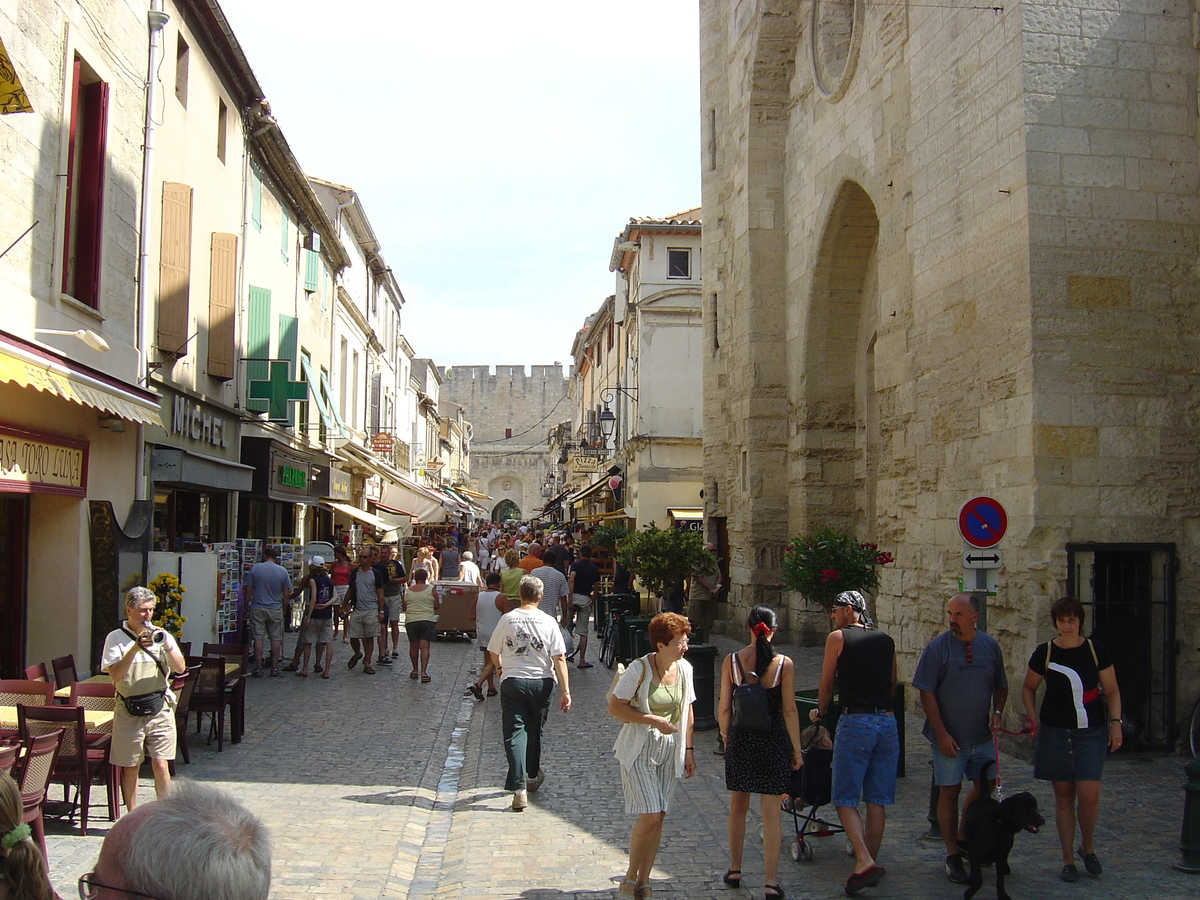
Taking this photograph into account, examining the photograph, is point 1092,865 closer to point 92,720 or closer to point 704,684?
point 704,684

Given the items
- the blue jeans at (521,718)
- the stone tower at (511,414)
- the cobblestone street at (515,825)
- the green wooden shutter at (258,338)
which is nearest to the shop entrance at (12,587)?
the cobblestone street at (515,825)

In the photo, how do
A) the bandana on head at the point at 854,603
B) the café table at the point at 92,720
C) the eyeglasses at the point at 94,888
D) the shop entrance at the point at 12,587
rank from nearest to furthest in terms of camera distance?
the eyeglasses at the point at 94,888 → the bandana on head at the point at 854,603 → the café table at the point at 92,720 → the shop entrance at the point at 12,587

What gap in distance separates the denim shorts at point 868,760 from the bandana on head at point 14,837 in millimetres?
4254

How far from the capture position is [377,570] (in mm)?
14430

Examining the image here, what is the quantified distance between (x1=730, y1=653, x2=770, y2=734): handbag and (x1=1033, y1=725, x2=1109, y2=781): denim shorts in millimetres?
1641

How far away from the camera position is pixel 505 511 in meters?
81.9

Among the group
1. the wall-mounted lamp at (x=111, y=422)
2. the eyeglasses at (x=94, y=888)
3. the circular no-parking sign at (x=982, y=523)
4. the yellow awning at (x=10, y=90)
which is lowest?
the eyeglasses at (x=94, y=888)

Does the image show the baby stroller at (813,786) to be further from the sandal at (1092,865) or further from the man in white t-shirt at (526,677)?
the man in white t-shirt at (526,677)

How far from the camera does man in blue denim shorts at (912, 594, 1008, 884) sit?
5.83 meters

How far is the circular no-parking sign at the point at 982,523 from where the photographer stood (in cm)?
745

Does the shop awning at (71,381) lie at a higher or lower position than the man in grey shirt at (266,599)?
higher

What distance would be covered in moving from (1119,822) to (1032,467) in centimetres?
292

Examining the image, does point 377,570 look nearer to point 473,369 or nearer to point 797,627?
point 797,627

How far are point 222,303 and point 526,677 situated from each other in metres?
10.1
